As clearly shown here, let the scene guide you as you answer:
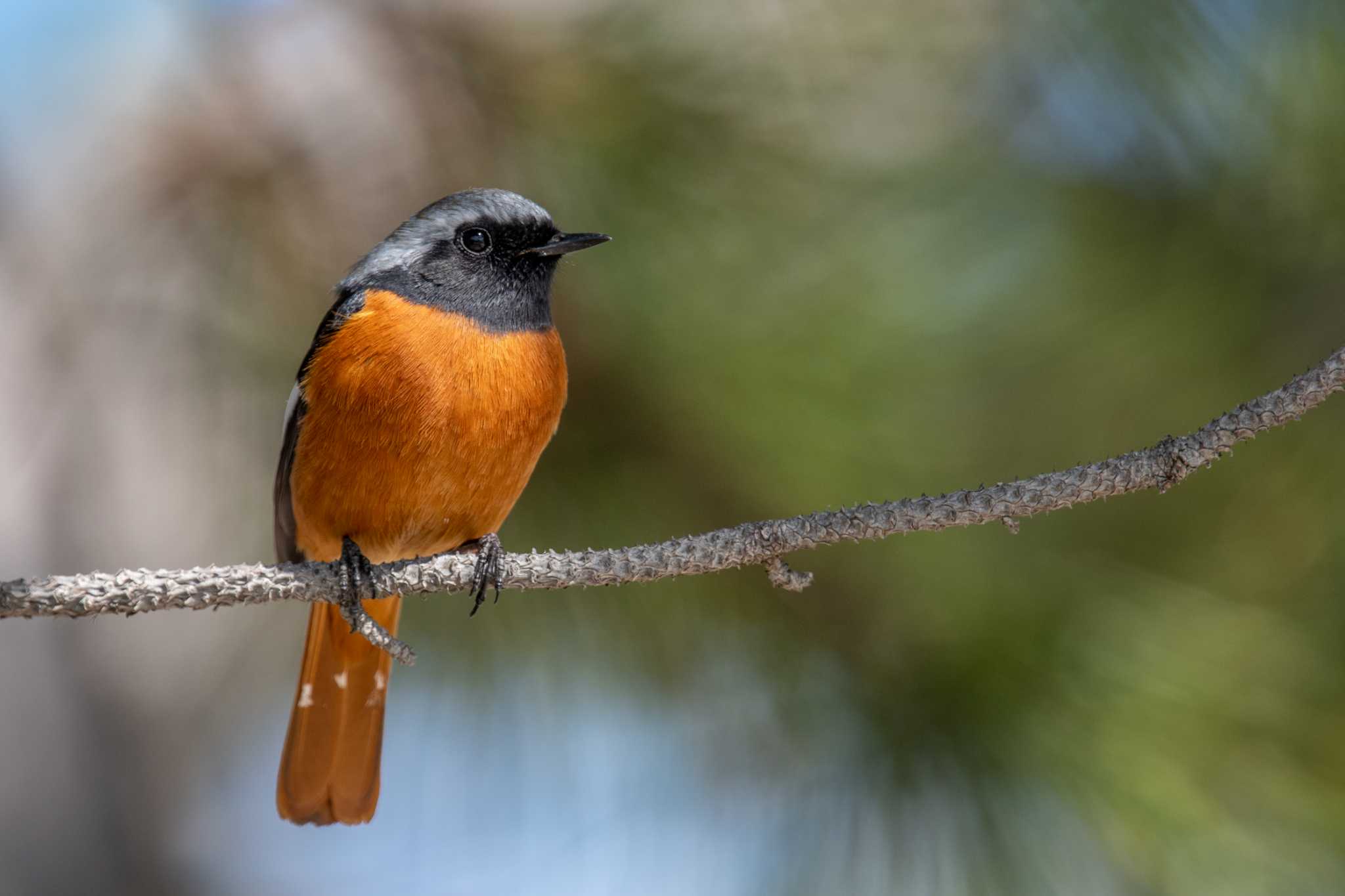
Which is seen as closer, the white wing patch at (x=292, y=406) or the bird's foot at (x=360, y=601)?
the bird's foot at (x=360, y=601)

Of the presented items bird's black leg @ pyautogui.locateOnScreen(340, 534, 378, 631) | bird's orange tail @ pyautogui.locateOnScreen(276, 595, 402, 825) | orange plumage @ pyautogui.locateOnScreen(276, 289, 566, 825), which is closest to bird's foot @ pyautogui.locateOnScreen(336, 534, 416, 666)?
bird's black leg @ pyautogui.locateOnScreen(340, 534, 378, 631)

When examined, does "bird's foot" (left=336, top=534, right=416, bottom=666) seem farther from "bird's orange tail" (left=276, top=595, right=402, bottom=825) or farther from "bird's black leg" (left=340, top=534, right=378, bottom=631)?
"bird's orange tail" (left=276, top=595, right=402, bottom=825)

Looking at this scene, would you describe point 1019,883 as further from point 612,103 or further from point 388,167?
point 388,167

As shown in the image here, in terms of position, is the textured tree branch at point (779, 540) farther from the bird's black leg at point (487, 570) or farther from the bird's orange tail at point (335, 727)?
the bird's orange tail at point (335, 727)

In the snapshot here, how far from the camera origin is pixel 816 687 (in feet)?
10.3

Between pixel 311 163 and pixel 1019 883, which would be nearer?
pixel 1019 883

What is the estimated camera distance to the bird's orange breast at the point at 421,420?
2.83m

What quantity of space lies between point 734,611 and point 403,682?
1191 mm

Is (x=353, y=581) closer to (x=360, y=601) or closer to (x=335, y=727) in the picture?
(x=360, y=601)

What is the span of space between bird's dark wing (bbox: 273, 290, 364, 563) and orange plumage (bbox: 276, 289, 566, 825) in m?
0.03

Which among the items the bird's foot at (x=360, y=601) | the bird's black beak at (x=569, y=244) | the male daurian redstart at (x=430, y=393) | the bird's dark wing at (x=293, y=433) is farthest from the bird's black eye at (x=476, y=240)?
the bird's foot at (x=360, y=601)

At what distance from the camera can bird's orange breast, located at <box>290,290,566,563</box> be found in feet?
9.30

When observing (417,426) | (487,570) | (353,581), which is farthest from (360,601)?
(417,426)

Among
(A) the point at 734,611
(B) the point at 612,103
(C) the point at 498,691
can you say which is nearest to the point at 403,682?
(C) the point at 498,691
